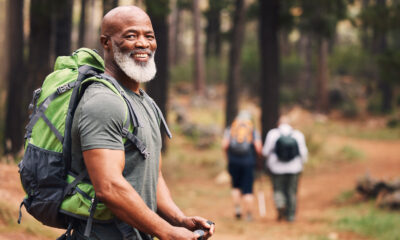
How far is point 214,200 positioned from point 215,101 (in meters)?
20.6

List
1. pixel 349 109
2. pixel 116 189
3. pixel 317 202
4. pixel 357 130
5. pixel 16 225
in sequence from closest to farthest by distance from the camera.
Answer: pixel 116 189
pixel 16 225
pixel 317 202
pixel 357 130
pixel 349 109

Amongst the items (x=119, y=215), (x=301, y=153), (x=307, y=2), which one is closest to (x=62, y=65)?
(x=119, y=215)

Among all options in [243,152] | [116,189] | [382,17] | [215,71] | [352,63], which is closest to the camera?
[116,189]

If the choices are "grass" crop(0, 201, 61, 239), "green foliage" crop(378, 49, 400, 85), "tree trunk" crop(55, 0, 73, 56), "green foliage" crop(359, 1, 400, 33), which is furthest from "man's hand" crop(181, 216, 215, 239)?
"green foliage" crop(359, 1, 400, 33)

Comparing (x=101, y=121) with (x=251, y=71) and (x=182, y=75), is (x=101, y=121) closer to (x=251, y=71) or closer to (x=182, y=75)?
(x=251, y=71)

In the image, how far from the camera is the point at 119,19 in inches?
112

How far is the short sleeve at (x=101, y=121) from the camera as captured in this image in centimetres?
252

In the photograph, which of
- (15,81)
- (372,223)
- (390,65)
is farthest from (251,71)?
(372,223)

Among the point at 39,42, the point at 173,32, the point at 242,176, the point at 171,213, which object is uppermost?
the point at 171,213

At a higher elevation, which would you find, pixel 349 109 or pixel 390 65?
pixel 390 65

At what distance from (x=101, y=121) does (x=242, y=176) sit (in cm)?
831

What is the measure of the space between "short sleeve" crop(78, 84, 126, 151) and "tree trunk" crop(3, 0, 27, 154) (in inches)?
394

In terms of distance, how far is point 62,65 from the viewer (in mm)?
3008

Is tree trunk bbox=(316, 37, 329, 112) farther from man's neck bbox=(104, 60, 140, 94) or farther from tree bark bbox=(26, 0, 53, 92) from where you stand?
man's neck bbox=(104, 60, 140, 94)
